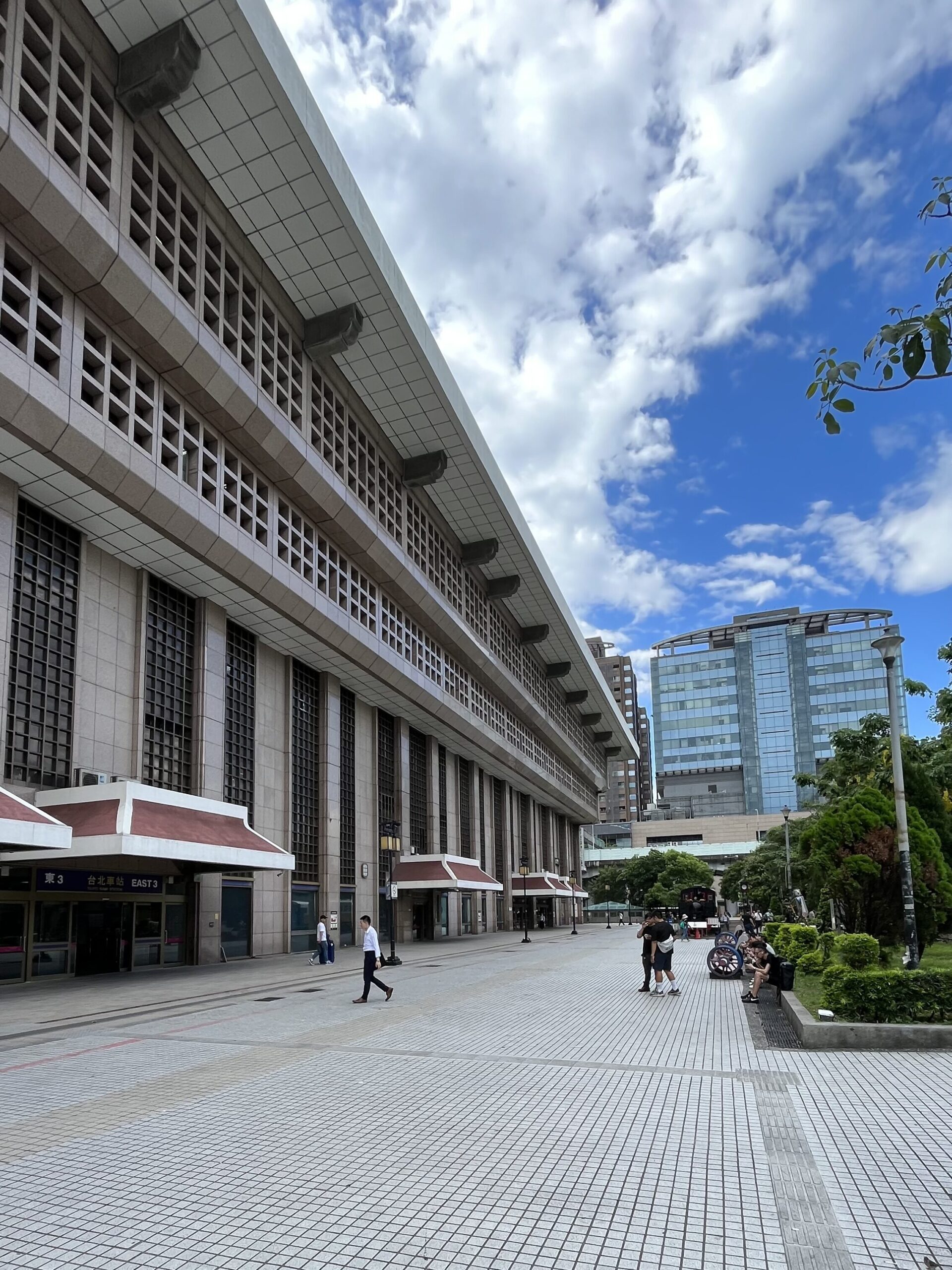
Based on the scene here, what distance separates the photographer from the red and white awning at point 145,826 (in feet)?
60.5

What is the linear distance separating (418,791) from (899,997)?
114 feet

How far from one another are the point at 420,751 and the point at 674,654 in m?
105

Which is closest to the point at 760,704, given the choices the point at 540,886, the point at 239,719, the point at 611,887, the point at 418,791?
the point at 611,887

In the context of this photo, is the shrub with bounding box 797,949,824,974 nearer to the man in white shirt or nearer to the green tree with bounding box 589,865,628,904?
the man in white shirt

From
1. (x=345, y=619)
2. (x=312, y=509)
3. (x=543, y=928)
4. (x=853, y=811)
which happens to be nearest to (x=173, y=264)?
(x=312, y=509)

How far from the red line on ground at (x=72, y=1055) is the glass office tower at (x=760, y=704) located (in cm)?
12847

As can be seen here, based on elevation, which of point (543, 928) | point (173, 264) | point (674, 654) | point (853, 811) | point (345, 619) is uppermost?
point (674, 654)

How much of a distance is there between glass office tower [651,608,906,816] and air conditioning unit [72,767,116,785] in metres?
122

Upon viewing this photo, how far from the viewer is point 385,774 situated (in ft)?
136

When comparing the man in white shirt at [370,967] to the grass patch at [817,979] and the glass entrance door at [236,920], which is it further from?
the glass entrance door at [236,920]

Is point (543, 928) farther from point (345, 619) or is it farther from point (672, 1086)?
point (672, 1086)

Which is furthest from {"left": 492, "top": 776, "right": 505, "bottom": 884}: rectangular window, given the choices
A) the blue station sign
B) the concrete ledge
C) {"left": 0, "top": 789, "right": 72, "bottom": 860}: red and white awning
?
the concrete ledge

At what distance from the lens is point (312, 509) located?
31047 mm

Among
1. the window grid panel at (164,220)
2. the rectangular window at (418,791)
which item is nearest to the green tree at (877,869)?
the window grid panel at (164,220)
